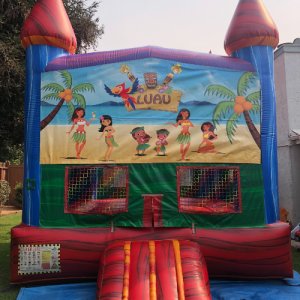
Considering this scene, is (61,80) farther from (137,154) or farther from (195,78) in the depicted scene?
(195,78)

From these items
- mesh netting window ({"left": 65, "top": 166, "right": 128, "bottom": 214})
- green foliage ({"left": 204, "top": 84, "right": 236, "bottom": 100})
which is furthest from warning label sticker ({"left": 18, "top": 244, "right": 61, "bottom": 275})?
green foliage ({"left": 204, "top": 84, "right": 236, "bottom": 100})

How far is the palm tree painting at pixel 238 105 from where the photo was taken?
13.3ft

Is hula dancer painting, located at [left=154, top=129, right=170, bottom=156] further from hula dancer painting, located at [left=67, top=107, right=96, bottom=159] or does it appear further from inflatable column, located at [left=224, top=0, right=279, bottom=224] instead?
inflatable column, located at [left=224, top=0, right=279, bottom=224]

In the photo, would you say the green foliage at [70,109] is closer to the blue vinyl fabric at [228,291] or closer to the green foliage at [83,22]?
the blue vinyl fabric at [228,291]

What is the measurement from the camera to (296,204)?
20.9ft

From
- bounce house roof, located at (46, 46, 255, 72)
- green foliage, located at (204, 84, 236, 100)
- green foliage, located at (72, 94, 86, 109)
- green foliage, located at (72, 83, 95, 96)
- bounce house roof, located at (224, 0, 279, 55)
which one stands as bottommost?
green foliage, located at (72, 94, 86, 109)

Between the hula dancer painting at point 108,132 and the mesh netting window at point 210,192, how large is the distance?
3.26ft

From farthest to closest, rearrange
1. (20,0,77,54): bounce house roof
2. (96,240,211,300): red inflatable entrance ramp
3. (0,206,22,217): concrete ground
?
(0,206,22,217): concrete ground < (20,0,77,54): bounce house roof < (96,240,211,300): red inflatable entrance ramp

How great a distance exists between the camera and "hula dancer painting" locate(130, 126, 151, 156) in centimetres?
398

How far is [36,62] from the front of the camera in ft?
13.7

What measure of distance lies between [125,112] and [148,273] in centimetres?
212

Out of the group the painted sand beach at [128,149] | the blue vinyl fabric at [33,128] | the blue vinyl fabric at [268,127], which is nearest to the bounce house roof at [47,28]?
the blue vinyl fabric at [33,128]

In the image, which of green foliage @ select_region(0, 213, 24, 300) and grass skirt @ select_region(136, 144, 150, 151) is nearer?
green foliage @ select_region(0, 213, 24, 300)

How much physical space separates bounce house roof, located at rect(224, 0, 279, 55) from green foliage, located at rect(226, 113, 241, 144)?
1117mm
